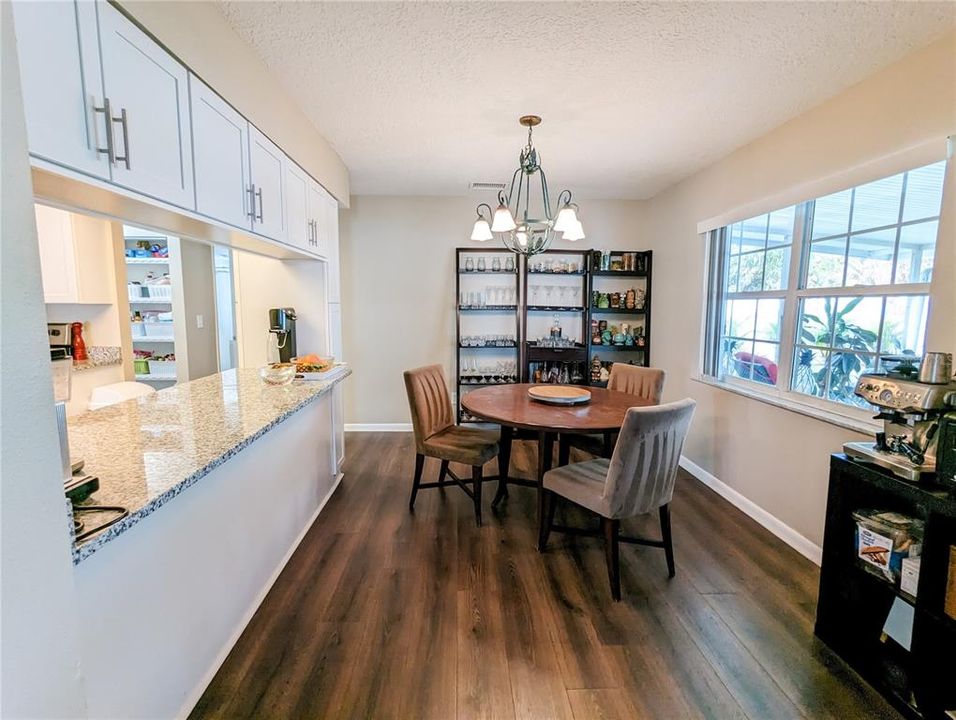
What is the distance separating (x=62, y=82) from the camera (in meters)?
1.04

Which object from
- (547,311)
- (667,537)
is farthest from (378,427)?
(667,537)

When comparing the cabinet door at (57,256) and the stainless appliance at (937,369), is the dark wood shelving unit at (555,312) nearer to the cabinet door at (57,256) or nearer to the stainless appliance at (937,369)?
the stainless appliance at (937,369)

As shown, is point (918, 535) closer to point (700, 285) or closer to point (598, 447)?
point (598, 447)

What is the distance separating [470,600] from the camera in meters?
2.01

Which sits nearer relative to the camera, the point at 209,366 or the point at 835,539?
the point at 835,539

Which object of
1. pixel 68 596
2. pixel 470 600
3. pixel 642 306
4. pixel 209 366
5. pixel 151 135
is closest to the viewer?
pixel 68 596

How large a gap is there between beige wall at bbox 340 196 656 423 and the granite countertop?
6.63ft

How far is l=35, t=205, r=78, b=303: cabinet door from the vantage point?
9.04ft

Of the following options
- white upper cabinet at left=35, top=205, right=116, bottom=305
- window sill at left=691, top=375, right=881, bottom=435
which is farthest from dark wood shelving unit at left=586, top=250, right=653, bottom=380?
white upper cabinet at left=35, top=205, right=116, bottom=305

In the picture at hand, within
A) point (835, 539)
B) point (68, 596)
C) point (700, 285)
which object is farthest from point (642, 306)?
point (68, 596)

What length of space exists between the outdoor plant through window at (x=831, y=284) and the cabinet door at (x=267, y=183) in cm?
297

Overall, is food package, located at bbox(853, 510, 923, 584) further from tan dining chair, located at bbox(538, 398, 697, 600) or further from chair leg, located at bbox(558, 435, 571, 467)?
chair leg, located at bbox(558, 435, 571, 467)

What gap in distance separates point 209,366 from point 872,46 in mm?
5718

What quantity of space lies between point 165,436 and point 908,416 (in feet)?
8.75
